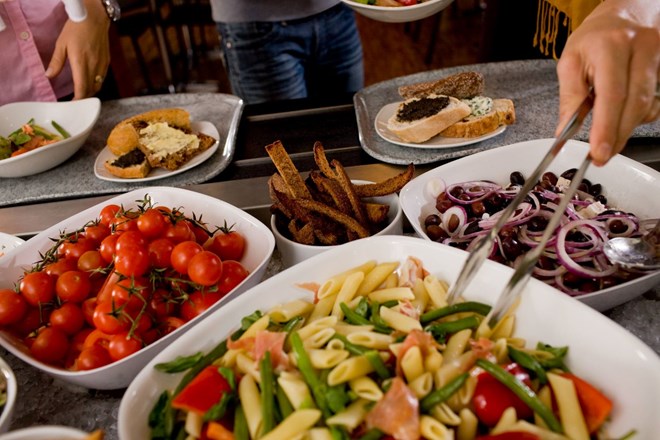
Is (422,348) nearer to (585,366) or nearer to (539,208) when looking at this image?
(585,366)

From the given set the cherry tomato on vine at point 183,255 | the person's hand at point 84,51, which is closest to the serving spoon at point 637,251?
the cherry tomato on vine at point 183,255

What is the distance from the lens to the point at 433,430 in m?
0.72

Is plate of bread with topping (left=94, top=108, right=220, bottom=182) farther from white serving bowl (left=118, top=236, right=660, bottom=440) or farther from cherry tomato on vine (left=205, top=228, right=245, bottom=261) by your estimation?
white serving bowl (left=118, top=236, right=660, bottom=440)

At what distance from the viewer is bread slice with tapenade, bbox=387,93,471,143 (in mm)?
1508

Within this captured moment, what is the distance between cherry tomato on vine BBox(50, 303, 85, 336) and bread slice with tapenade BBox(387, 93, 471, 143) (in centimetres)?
92

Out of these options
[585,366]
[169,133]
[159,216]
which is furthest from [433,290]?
[169,133]

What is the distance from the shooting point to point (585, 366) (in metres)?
0.82

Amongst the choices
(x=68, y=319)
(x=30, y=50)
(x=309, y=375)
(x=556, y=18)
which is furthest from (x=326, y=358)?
(x=30, y=50)

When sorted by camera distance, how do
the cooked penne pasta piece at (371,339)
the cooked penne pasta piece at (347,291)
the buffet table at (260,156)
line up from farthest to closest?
1. the buffet table at (260,156)
2. the cooked penne pasta piece at (347,291)
3. the cooked penne pasta piece at (371,339)

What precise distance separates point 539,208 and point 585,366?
424mm

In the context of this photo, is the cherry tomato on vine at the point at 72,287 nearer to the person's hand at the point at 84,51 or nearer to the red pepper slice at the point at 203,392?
the red pepper slice at the point at 203,392

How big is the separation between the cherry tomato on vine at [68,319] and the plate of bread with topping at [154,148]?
598 millimetres

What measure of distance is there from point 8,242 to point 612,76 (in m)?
1.27

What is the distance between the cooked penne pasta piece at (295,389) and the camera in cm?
78
